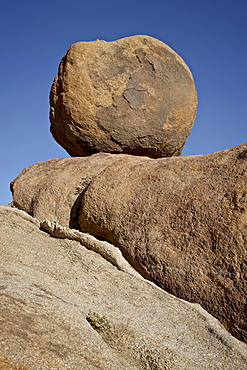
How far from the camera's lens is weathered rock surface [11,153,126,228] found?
554cm

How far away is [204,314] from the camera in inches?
145

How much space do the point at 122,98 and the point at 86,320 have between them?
4.32 metres

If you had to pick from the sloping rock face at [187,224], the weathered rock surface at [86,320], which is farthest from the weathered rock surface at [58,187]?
the weathered rock surface at [86,320]

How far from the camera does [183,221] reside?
415 centimetres

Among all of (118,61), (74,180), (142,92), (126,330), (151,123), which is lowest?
(126,330)

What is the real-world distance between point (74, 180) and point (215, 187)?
2168mm

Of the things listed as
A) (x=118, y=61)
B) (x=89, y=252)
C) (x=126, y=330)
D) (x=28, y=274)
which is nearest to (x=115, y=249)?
(x=89, y=252)

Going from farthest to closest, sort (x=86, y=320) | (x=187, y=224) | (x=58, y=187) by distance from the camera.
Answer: (x=58, y=187) → (x=187, y=224) → (x=86, y=320)

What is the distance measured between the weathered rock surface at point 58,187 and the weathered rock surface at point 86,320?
927mm

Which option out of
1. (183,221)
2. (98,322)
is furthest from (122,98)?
(98,322)

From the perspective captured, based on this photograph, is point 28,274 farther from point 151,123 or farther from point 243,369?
point 151,123

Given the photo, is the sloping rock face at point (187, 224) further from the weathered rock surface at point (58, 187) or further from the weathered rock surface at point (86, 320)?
the weathered rock surface at point (58, 187)

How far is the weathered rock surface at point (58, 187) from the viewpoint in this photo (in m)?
5.54

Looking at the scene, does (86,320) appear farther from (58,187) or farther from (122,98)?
(122,98)
